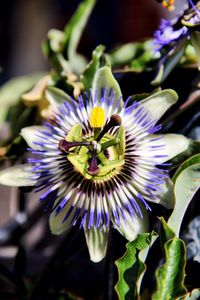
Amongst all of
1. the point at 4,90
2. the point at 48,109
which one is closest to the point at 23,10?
the point at 4,90

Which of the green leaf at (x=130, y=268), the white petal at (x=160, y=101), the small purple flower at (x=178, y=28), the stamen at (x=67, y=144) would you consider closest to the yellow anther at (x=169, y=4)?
the small purple flower at (x=178, y=28)

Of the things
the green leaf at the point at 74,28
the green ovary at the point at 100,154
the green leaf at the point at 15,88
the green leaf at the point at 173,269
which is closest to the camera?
the green leaf at the point at 173,269

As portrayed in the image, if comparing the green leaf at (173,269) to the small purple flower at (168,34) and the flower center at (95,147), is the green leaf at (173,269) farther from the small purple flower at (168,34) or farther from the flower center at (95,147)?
the small purple flower at (168,34)

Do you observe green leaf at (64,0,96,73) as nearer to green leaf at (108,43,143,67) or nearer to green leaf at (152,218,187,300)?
green leaf at (108,43,143,67)

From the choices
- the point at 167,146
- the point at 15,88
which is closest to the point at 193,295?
the point at 167,146

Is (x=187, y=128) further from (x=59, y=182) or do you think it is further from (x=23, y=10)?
(x=23, y=10)

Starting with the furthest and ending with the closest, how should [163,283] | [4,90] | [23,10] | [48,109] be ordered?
1. [23,10]
2. [4,90]
3. [48,109]
4. [163,283]

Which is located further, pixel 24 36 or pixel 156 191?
pixel 24 36

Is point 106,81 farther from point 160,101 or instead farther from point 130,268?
point 130,268
